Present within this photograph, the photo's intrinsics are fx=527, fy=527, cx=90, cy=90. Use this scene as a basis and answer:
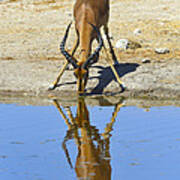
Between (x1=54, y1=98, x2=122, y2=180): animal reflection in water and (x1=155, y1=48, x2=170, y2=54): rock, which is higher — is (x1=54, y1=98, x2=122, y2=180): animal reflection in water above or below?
above

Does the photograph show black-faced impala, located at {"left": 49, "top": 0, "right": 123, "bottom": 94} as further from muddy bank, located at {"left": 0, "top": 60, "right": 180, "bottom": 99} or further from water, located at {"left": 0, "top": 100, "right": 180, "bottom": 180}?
water, located at {"left": 0, "top": 100, "right": 180, "bottom": 180}

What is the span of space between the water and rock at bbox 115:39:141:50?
515 centimetres

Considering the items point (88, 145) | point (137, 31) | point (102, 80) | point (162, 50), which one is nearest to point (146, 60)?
point (162, 50)

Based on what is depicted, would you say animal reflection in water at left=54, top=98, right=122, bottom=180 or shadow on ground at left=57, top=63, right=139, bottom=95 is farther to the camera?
shadow on ground at left=57, top=63, right=139, bottom=95

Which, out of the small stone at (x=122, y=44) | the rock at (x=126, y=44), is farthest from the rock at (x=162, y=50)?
the small stone at (x=122, y=44)

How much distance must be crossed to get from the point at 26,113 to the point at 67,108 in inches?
29.0

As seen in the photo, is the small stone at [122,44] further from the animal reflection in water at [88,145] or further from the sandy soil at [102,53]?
the animal reflection in water at [88,145]

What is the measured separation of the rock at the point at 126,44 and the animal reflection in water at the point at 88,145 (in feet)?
17.0

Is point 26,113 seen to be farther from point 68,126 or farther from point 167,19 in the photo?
point 167,19

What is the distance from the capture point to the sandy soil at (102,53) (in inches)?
412

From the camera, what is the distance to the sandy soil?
34.3ft

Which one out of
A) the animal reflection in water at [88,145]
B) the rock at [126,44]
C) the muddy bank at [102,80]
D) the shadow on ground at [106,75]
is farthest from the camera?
the rock at [126,44]

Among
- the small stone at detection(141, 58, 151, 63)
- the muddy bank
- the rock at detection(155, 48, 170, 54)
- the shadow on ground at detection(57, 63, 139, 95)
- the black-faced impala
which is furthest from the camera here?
the rock at detection(155, 48, 170, 54)

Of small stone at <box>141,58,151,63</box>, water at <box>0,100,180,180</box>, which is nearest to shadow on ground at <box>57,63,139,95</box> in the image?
small stone at <box>141,58,151,63</box>
